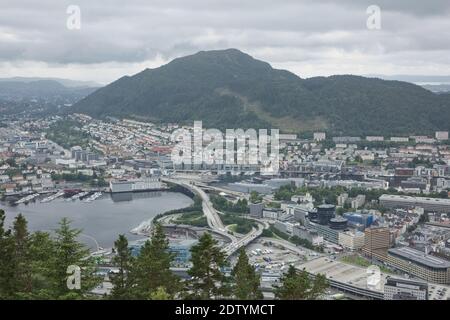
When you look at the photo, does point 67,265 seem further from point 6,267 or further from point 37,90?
point 37,90

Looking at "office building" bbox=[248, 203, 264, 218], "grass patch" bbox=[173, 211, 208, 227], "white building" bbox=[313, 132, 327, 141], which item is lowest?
"grass patch" bbox=[173, 211, 208, 227]

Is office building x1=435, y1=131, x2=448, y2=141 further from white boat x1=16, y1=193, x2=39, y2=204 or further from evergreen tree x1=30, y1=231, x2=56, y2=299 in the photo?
evergreen tree x1=30, y1=231, x2=56, y2=299

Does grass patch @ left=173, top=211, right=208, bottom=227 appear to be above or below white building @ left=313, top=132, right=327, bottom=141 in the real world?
below

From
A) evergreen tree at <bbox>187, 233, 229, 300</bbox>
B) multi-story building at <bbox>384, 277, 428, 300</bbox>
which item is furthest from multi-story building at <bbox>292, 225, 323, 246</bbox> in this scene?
evergreen tree at <bbox>187, 233, 229, 300</bbox>

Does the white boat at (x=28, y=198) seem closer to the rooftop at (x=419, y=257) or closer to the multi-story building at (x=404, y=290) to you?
the rooftop at (x=419, y=257)

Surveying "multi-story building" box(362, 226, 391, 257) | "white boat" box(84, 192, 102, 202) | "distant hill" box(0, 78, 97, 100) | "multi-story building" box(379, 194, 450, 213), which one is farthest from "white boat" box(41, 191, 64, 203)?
"distant hill" box(0, 78, 97, 100)

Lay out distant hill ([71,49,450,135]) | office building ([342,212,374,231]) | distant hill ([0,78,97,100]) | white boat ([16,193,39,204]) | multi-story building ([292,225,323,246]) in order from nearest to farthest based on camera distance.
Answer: multi-story building ([292,225,323,246])
office building ([342,212,374,231])
white boat ([16,193,39,204])
distant hill ([71,49,450,135])
distant hill ([0,78,97,100])

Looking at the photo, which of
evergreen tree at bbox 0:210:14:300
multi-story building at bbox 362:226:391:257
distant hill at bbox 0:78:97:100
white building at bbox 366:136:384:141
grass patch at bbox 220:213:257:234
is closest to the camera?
evergreen tree at bbox 0:210:14:300

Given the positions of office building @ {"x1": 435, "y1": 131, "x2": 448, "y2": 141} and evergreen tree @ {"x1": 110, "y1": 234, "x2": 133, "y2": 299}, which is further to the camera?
office building @ {"x1": 435, "y1": 131, "x2": 448, "y2": 141}
